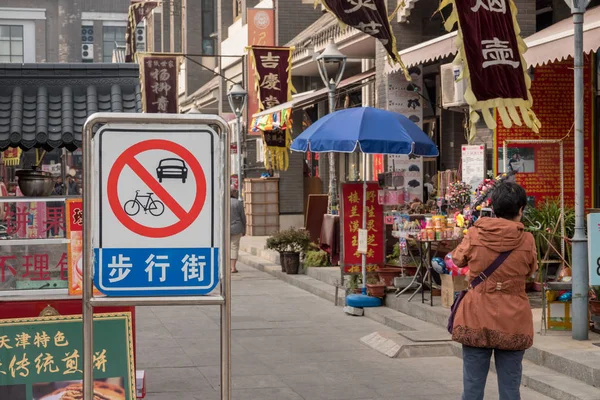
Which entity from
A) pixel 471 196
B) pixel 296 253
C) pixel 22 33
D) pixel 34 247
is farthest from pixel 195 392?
pixel 22 33

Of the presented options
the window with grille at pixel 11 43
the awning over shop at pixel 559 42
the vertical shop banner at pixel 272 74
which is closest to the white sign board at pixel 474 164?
the awning over shop at pixel 559 42

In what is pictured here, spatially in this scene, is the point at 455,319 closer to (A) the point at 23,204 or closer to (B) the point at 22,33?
(A) the point at 23,204

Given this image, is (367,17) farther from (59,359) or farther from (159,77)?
(159,77)

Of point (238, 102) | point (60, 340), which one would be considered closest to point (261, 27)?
point (238, 102)

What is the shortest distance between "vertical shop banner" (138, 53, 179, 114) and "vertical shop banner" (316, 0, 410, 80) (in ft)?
49.7

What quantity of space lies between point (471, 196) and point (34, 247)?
7027mm

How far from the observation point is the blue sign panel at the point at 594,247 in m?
9.07

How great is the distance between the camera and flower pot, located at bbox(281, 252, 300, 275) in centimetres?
1831

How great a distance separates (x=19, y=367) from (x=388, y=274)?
8268 mm

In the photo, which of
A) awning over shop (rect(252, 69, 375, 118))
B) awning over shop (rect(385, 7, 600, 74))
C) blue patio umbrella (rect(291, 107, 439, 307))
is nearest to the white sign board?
blue patio umbrella (rect(291, 107, 439, 307))

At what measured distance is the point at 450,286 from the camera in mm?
12086

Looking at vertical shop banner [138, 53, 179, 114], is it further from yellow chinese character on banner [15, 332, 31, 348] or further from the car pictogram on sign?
the car pictogram on sign

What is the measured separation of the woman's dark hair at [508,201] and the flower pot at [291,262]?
12.2 m

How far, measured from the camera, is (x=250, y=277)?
63.0 ft
